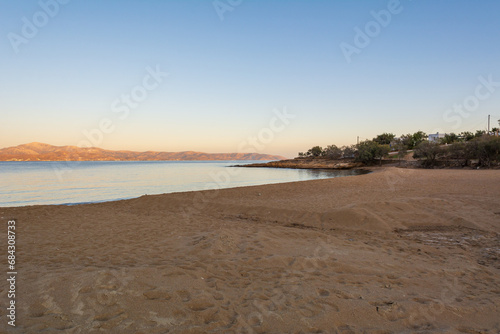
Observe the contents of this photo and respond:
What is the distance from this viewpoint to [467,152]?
40.3 m

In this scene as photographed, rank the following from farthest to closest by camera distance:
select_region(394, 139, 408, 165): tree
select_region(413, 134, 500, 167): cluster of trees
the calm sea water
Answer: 1. select_region(394, 139, 408, 165): tree
2. select_region(413, 134, 500, 167): cluster of trees
3. the calm sea water

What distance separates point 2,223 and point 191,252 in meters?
8.06

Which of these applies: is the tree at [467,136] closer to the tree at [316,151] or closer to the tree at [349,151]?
the tree at [349,151]

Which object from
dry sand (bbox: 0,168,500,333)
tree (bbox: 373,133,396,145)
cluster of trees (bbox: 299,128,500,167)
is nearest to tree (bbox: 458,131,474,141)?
cluster of trees (bbox: 299,128,500,167)

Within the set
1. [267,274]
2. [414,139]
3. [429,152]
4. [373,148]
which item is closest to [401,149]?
[414,139]

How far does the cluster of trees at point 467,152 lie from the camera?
37.1 meters

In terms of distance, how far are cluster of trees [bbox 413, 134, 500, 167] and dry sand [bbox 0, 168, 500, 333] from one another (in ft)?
123

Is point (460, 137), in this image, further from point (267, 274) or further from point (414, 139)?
point (267, 274)

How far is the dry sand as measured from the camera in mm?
3051

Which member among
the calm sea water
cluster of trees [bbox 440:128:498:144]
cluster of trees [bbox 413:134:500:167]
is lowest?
the calm sea water

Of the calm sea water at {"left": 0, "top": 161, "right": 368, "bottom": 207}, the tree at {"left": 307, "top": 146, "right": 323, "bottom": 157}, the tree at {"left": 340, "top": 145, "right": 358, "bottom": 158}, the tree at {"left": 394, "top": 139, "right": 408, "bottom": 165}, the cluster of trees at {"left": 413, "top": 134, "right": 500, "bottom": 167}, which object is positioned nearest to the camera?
the calm sea water at {"left": 0, "top": 161, "right": 368, "bottom": 207}

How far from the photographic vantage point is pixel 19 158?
174 m

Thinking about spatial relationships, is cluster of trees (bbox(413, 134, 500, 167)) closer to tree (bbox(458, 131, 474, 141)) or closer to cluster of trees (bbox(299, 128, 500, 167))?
cluster of trees (bbox(299, 128, 500, 167))

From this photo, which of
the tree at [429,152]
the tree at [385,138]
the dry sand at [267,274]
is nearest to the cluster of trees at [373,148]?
the tree at [385,138]
